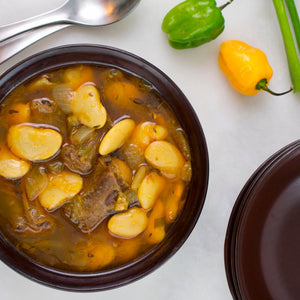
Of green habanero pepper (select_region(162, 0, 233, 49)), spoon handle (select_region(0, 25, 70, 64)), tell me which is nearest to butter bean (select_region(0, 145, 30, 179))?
spoon handle (select_region(0, 25, 70, 64))

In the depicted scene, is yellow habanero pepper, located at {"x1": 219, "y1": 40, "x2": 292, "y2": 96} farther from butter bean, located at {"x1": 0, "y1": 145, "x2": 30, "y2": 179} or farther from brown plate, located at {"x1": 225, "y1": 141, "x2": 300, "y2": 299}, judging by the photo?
butter bean, located at {"x1": 0, "y1": 145, "x2": 30, "y2": 179}

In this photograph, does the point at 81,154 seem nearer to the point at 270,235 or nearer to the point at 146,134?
the point at 146,134

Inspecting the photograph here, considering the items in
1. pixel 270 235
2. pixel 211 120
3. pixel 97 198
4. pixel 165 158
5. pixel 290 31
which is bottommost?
pixel 270 235

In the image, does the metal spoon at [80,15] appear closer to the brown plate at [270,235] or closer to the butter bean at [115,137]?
the butter bean at [115,137]

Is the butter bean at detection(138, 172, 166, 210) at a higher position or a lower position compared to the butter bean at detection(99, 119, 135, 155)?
lower

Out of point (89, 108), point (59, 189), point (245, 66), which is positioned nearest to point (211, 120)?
point (245, 66)

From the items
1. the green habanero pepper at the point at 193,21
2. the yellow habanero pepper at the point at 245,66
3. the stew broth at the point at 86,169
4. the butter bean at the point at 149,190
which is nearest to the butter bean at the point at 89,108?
the stew broth at the point at 86,169
